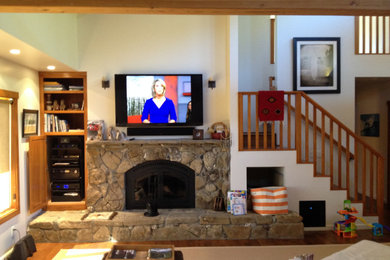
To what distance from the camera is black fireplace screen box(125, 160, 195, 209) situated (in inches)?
172

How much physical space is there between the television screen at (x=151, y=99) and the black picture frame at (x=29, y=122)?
46.0 inches

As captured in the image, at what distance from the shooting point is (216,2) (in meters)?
2.15

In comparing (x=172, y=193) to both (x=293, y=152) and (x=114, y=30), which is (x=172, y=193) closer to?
(x=293, y=152)

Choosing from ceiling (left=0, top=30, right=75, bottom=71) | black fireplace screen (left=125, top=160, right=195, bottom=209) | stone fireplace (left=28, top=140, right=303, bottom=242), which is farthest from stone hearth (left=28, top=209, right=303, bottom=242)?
ceiling (left=0, top=30, right=75, bottom=71)

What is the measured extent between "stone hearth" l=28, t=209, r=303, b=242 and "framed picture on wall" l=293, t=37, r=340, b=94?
7.55 ft

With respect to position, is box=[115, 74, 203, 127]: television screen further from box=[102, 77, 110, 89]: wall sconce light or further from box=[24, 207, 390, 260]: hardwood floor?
box=[24, 207, 390, 260]: hardwood floor

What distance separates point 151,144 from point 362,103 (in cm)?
451

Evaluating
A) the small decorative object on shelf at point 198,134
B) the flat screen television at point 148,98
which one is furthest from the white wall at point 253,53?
the small decorative object on shelf at point 198,134

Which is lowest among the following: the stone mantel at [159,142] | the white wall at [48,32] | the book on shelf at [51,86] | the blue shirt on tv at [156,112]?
the stone mantel at [159,142]

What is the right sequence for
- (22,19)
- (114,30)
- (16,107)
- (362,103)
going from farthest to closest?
1. (362,103)
2. (114,30)
3. (16,107)
4. (22,19)

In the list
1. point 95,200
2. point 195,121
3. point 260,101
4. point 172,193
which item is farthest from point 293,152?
point 95,200

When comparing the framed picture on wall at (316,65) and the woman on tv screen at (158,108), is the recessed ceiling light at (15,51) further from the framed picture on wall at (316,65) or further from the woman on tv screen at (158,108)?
the framed picture on wall at (316,65)

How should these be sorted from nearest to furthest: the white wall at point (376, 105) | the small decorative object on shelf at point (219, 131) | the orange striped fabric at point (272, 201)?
the orange striped fabric at point (272, 201) → the small decorative object on shelf at point (219, 131) → the white wall at point (376, 105)

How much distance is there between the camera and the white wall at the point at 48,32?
8.90 feet
